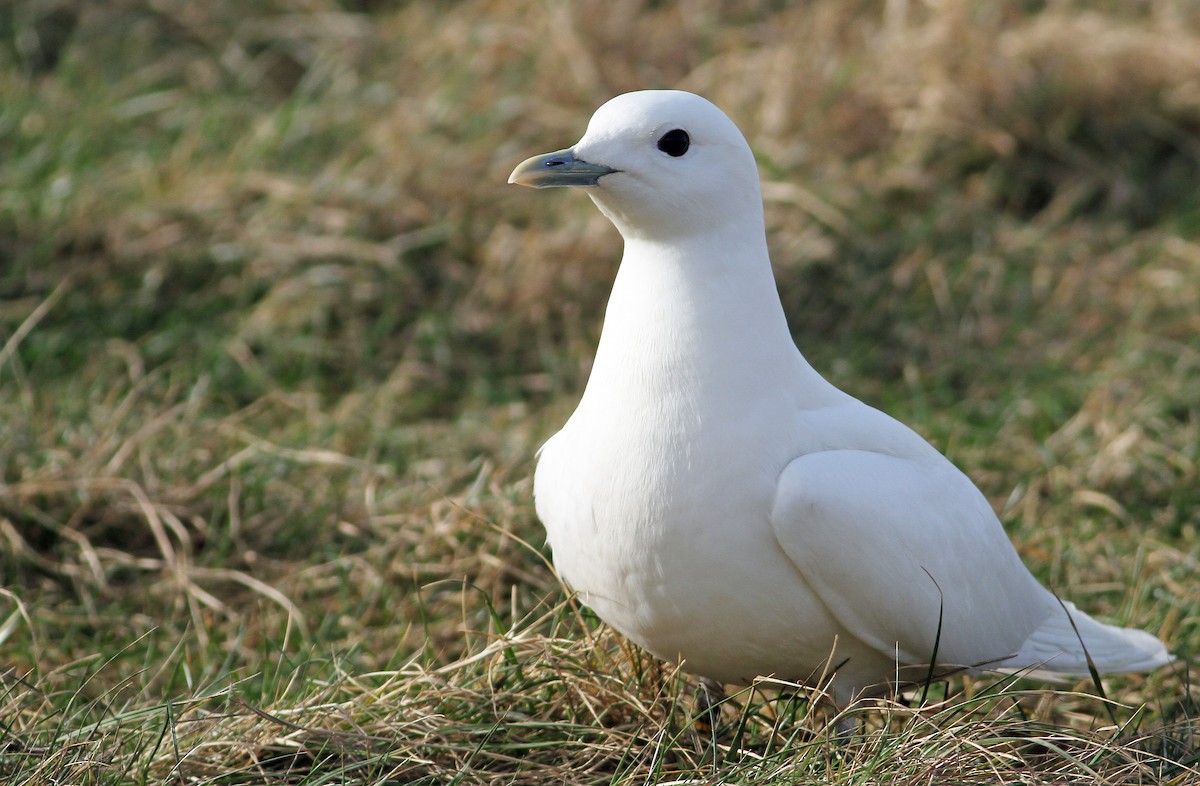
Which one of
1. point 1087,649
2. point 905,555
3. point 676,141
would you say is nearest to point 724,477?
point 905,555

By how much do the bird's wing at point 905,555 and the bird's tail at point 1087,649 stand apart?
0.14 ft

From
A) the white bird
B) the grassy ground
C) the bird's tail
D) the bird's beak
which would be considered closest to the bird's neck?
the white bird

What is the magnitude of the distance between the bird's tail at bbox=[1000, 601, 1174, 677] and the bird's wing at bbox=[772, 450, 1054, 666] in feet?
0.14

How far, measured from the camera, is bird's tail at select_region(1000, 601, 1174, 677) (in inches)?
135

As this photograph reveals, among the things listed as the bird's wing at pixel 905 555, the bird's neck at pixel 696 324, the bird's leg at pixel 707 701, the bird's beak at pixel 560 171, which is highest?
the bird's beak at pixel 560 171

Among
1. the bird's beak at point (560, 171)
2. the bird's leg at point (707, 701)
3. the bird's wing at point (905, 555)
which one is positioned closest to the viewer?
the bird's wing at point (905, 555)

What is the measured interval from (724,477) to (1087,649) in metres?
1.17

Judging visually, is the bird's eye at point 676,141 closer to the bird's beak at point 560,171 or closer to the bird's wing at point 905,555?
the bird's beak at point 560,171

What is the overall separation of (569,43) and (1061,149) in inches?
98.3

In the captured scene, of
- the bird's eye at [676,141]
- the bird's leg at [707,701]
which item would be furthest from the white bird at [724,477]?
the bird's leg at [707,701]

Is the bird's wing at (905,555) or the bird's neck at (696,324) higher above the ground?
the bird's neck at (696,324)

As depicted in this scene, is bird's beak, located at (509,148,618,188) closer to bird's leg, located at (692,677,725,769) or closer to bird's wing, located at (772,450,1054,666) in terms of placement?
bird's wing, located at (772,450,1054,666)

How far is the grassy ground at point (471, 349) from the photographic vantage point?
124 inches

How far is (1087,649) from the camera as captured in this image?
11.3 ft
